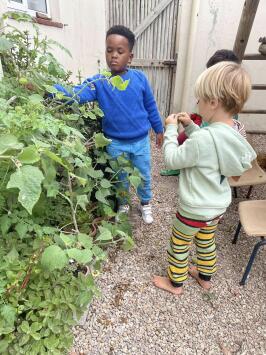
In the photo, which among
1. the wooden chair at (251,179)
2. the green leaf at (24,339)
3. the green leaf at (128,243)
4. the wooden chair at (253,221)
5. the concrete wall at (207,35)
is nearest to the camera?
the green leaf at (24,339)

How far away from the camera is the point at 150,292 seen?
5.78 feet

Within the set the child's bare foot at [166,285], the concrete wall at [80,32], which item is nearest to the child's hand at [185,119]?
the child's bare foot at [166,285]

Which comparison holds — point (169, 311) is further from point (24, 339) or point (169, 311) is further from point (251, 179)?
point (251, 179)

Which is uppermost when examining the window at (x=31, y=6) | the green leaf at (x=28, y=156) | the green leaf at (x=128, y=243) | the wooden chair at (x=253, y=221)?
the window at (x=31, y=6)

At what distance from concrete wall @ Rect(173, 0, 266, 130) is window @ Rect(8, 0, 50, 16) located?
2147 millimetres

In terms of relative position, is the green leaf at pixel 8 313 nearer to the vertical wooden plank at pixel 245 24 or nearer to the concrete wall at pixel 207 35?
the vertical wooden plank at pixel 245 24

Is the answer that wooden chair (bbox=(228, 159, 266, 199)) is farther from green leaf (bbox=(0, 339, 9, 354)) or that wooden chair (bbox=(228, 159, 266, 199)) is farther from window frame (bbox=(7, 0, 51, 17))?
window frame (bbox=(7, 0, 51, 17))

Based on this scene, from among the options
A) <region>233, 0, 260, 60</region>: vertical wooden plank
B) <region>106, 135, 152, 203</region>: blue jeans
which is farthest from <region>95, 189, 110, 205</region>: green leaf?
<region>233, 0, 260, 60</region>: vertical wooden plank

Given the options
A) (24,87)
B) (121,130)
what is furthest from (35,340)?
(121,130)

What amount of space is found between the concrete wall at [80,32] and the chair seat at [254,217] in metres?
2.01

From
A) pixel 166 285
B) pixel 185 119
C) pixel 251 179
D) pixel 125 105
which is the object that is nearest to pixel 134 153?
pixel 125 105

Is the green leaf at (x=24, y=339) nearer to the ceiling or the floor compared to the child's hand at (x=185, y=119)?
nearer to the floor

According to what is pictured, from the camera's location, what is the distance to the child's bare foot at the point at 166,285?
5.74 ft

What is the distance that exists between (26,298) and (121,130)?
125cm
